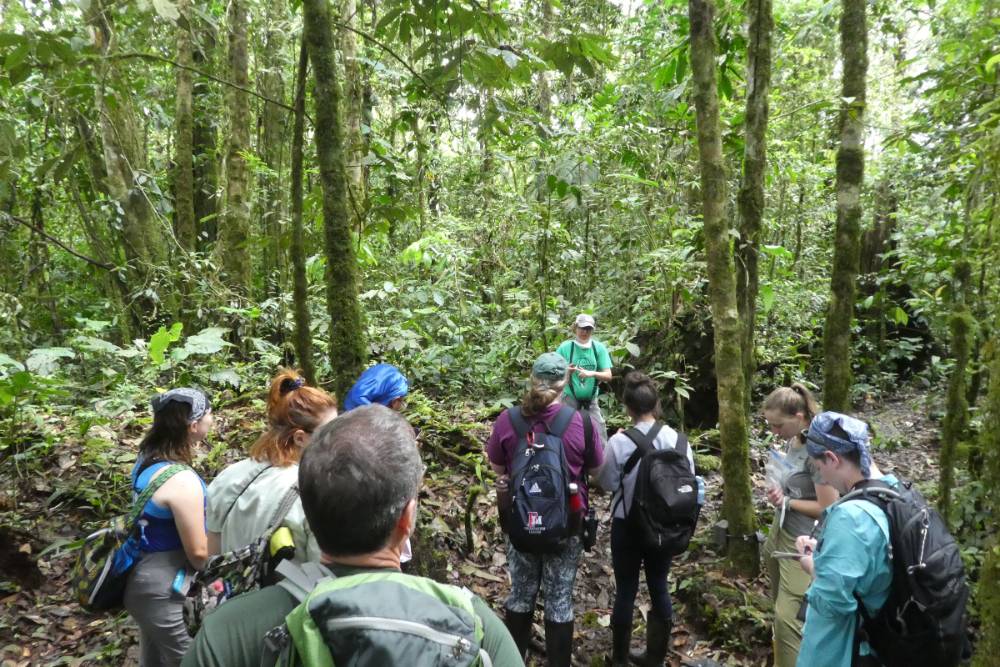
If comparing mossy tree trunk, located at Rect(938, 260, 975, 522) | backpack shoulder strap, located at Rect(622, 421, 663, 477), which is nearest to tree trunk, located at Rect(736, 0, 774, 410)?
backpack shoulder strap, located at Rect(622, 421, 663, 477)

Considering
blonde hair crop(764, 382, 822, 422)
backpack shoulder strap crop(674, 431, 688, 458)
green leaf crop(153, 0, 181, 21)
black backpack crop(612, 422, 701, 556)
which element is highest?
green leaf crop(153, 0, 181, 21)

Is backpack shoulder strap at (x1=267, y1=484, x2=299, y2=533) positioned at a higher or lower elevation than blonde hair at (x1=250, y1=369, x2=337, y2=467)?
lower

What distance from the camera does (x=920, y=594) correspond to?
2287mm

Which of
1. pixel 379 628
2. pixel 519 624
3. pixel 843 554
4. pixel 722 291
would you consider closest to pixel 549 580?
pixel 519 624

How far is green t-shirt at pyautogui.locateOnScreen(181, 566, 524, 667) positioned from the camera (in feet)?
4.50

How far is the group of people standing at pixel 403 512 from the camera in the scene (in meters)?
1.43

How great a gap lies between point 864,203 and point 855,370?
151 inches

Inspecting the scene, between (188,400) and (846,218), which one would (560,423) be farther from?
(846,218)

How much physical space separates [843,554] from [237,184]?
8.18m

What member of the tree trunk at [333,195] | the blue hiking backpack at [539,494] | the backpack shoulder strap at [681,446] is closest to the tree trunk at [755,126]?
the backpack shoulder strap at [681,446]

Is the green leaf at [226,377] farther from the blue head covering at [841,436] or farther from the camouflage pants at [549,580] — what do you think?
the blue head covering at [841,436]

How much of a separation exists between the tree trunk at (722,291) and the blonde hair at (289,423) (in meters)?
3.12

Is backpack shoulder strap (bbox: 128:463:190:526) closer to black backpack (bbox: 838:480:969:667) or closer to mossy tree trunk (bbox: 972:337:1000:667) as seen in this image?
black backpack (bbox: 838:480:969:667)

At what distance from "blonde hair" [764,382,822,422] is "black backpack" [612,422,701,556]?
2.14ft
